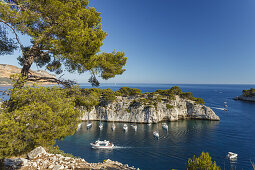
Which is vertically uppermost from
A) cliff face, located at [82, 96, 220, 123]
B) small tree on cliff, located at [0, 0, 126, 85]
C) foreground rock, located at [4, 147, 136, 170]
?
small tree on cliff, located at [0, 0, 126, 85]

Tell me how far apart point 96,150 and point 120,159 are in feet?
21.8

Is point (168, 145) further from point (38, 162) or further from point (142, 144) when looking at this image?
point (38, 162)

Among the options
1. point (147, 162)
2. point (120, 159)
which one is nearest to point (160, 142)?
point (147, 162)

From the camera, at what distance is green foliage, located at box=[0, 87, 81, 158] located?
450 centimetres

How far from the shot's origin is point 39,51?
791 centimetres

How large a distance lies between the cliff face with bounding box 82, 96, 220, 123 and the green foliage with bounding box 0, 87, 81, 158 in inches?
1742

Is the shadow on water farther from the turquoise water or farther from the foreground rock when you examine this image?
the foreground rock

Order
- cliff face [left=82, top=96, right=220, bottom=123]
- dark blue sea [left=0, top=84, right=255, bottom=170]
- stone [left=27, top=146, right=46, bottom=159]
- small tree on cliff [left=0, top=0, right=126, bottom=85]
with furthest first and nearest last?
cliff face [left=82, top=96, right=220, bottom=123]
dark blue sea [left=0, top=84, right=255, bottom=170]
stone [left=27, top=146, right=46, bottom=159]
small tree on cliff [left=0, top=0, right=126, bottom=85]

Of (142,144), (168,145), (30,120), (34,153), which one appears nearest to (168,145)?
(168,145)

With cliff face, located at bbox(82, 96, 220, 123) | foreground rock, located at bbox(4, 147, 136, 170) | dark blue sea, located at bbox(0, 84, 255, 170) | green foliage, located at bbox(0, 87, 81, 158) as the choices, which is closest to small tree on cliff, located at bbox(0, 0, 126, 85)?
green foliage, located at bbox(0, 87, 81, 158)

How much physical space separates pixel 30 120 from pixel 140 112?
150 ft

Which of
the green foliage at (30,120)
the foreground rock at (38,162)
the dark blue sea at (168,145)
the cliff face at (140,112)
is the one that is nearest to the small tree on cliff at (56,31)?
the green foliage at (30,120)

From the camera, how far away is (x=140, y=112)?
48.5 metres

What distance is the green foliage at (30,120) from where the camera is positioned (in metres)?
4.50
